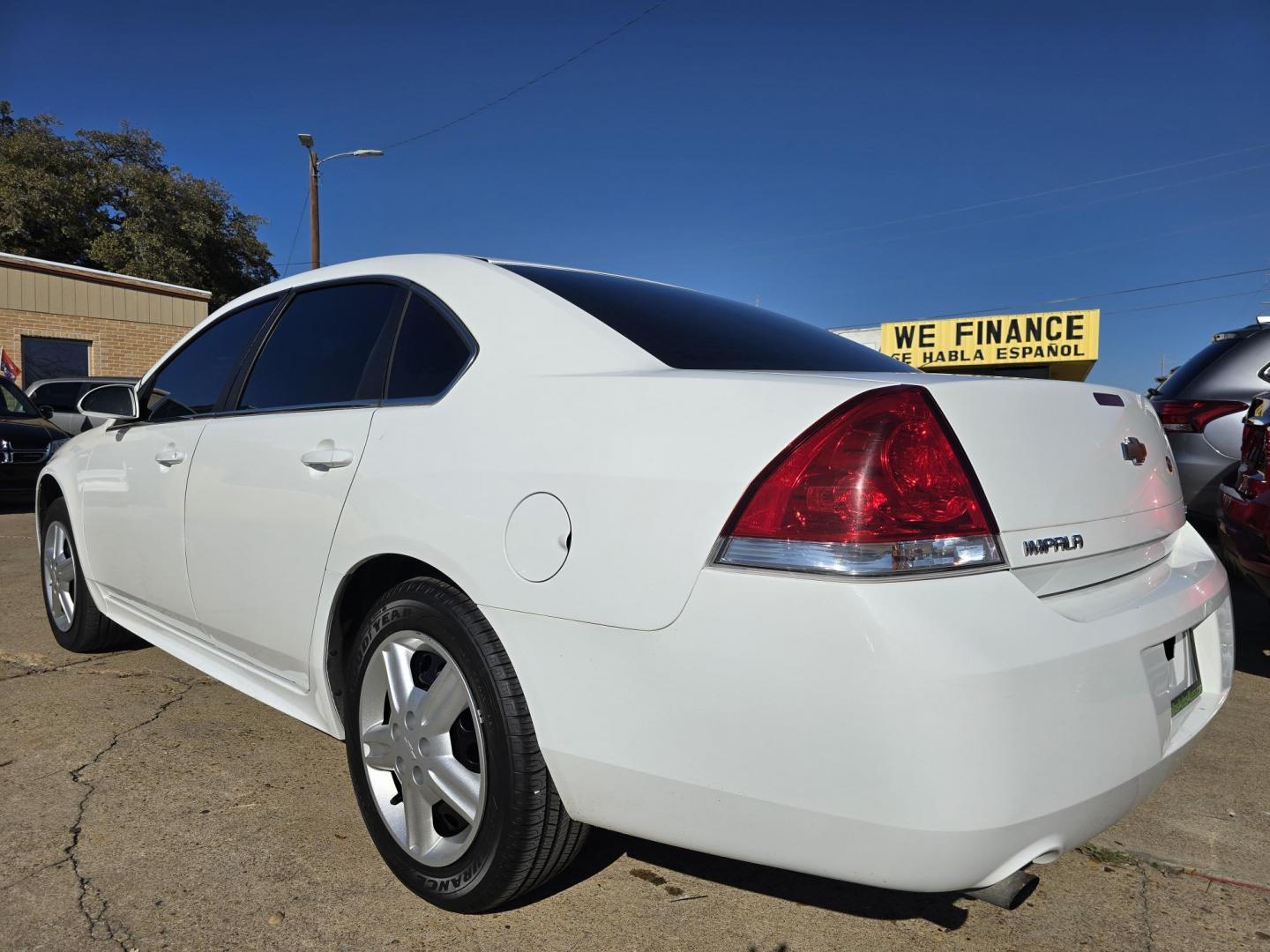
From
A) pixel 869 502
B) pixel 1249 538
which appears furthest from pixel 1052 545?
pixel 1249 538

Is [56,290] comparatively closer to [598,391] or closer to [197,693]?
[197,693]

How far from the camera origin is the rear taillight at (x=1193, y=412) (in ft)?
16.1

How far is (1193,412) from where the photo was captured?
5.00m

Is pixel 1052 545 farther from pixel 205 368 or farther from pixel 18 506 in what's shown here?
pixel 18 506

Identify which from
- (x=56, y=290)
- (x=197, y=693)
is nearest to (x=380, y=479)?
(x=197, y=693)

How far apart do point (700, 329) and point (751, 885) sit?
4.51 ft

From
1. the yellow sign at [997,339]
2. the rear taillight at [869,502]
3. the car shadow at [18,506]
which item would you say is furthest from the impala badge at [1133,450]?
the yellow sign at [997,339]

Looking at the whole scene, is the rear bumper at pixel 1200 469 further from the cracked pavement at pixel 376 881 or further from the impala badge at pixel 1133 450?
the impala badge at pixel 1133 450

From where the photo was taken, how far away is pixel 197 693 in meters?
3.45

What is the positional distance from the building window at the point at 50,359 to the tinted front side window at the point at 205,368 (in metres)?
19.0

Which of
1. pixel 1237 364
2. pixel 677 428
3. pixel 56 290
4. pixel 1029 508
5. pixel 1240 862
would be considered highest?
pixel 56 290

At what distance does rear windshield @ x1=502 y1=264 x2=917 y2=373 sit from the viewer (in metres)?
2.06

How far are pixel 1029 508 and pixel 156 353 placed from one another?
23.3 metres

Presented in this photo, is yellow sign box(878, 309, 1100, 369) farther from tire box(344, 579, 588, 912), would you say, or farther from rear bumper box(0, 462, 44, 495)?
tire box(344, 579, 588, 912)
